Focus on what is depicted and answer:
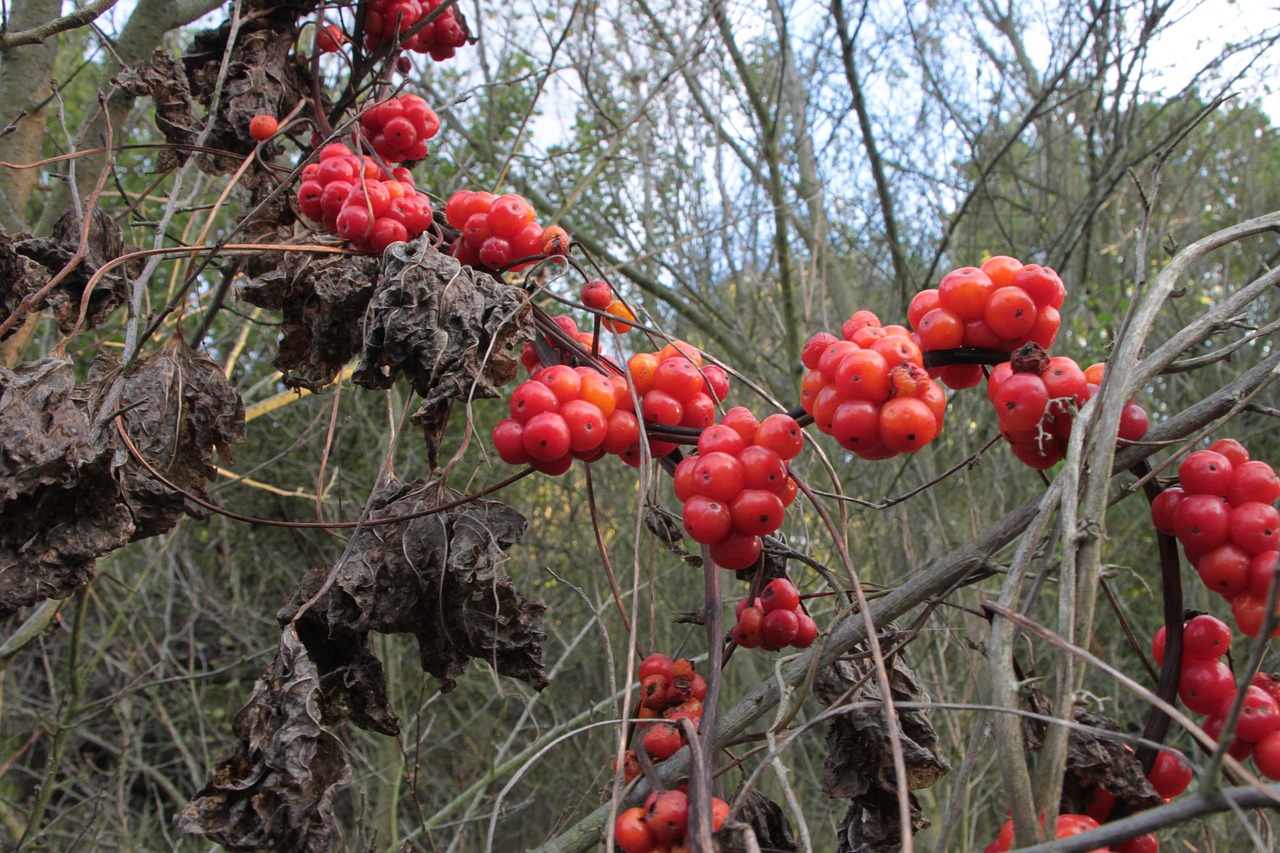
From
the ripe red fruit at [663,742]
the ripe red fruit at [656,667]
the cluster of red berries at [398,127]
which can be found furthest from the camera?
the cluster of red berries at [398,127]

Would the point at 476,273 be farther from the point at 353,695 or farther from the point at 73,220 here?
the point at 73,220

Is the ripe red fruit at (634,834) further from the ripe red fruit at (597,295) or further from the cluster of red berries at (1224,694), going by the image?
the ripe red fruit at (597,295)

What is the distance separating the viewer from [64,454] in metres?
1.01

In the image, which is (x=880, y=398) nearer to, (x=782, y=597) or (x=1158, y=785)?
(x=782, y=597)

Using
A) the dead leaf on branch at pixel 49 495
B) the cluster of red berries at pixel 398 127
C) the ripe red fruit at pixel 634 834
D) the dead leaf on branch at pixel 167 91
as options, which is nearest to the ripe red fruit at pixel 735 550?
the ripe red fruit at pixel 634 834

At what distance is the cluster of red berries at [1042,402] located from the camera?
0.82 m

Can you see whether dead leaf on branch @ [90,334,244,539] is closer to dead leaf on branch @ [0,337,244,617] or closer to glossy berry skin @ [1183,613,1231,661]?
dead leaf on branch @ [0,337,244,617]

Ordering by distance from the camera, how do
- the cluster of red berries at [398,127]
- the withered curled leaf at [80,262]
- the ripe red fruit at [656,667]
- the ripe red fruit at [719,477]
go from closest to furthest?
the ripe red fruit at [719,477], the ripe red fruit at [656,667], the withered curled leaf at [80,262], the cluster of red berries at [398,127]

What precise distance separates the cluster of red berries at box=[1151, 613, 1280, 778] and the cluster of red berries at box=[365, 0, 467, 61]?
140 centimetres

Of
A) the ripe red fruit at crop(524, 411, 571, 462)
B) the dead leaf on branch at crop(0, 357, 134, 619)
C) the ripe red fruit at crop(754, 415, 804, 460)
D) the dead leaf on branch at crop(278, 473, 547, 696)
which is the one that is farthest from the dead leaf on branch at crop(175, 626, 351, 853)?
the ripe red fruit at crop(754, 415, 804, 460)

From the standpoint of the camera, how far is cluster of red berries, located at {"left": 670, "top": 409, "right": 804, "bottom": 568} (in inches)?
33.9

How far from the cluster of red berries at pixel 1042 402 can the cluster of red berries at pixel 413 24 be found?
112 centimetres

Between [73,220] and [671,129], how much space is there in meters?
3.40

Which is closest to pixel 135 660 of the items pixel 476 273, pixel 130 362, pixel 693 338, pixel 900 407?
pixel 693 338
